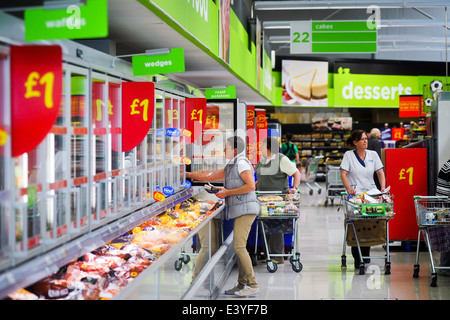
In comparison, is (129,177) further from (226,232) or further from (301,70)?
(301,70)

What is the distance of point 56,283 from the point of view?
3.24m

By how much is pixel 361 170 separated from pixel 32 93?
18.5 feet

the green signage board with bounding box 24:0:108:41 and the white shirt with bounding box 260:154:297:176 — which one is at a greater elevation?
the green signage board with bounding box 24:0:108:41

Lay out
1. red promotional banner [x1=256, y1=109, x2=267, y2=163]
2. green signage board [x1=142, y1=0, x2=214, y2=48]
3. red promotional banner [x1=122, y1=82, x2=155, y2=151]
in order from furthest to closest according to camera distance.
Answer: red promotional banner [x1=256, y1=109, x2=267, y2=163]
green signage board [x1=142, y1=0, x2=214, y2=48]
red promotional banner [x1=122, y1=82, x2=155, y2=151]

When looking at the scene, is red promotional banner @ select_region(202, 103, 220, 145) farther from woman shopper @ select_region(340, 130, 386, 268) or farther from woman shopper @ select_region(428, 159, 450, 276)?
woman shopper @ select_region(428, 159, 450, 276)

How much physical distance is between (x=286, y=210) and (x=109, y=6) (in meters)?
4.08

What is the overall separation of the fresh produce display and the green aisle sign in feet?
27.2

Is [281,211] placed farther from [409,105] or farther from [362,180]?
[409,105]

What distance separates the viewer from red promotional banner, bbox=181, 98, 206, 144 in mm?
6871

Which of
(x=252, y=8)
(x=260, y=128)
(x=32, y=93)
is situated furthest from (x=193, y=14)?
(x=260, y=128)

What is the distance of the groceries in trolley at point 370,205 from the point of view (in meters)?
7.14

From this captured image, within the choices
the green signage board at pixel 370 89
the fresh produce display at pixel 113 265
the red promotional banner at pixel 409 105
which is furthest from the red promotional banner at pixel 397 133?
the fresh produce display at pixel 113 265

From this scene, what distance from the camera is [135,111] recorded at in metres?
4.39

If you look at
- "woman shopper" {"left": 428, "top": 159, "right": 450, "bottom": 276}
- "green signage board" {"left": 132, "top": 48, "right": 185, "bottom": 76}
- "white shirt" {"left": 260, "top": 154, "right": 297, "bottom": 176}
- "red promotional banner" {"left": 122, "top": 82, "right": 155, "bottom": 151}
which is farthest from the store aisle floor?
"green signage board" {"left": 132, "top": 48, "right": 185, "bottom": 76}
